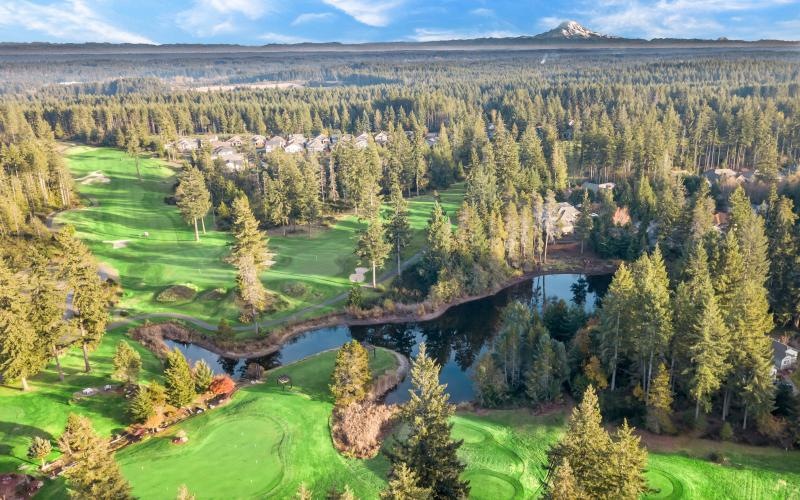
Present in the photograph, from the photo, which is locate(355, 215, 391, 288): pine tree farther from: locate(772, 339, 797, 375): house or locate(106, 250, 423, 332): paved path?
locate(772, 339, 797, 375): house

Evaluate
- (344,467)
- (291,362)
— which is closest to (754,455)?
(344,467)

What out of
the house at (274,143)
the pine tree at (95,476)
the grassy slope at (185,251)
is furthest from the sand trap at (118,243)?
the house at (274,143)

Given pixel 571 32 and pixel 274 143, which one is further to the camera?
pixel 274 143

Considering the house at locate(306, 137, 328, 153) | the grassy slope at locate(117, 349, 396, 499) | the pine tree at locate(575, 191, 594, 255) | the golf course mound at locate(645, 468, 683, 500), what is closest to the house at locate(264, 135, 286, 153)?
the house at locate(306, 137, 328, 153)

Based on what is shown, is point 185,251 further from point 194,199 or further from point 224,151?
point 224,151

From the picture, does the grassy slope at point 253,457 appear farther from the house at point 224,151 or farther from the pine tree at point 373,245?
the house at point 224,151

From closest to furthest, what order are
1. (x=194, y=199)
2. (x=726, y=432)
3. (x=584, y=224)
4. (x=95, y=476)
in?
(x=95, y=476) < (x=726, y=432) < (x=584, y=224) < (x=194, y=199)

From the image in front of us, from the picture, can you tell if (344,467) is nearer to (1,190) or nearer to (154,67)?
(154,67)

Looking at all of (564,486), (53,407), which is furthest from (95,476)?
(564,486)
